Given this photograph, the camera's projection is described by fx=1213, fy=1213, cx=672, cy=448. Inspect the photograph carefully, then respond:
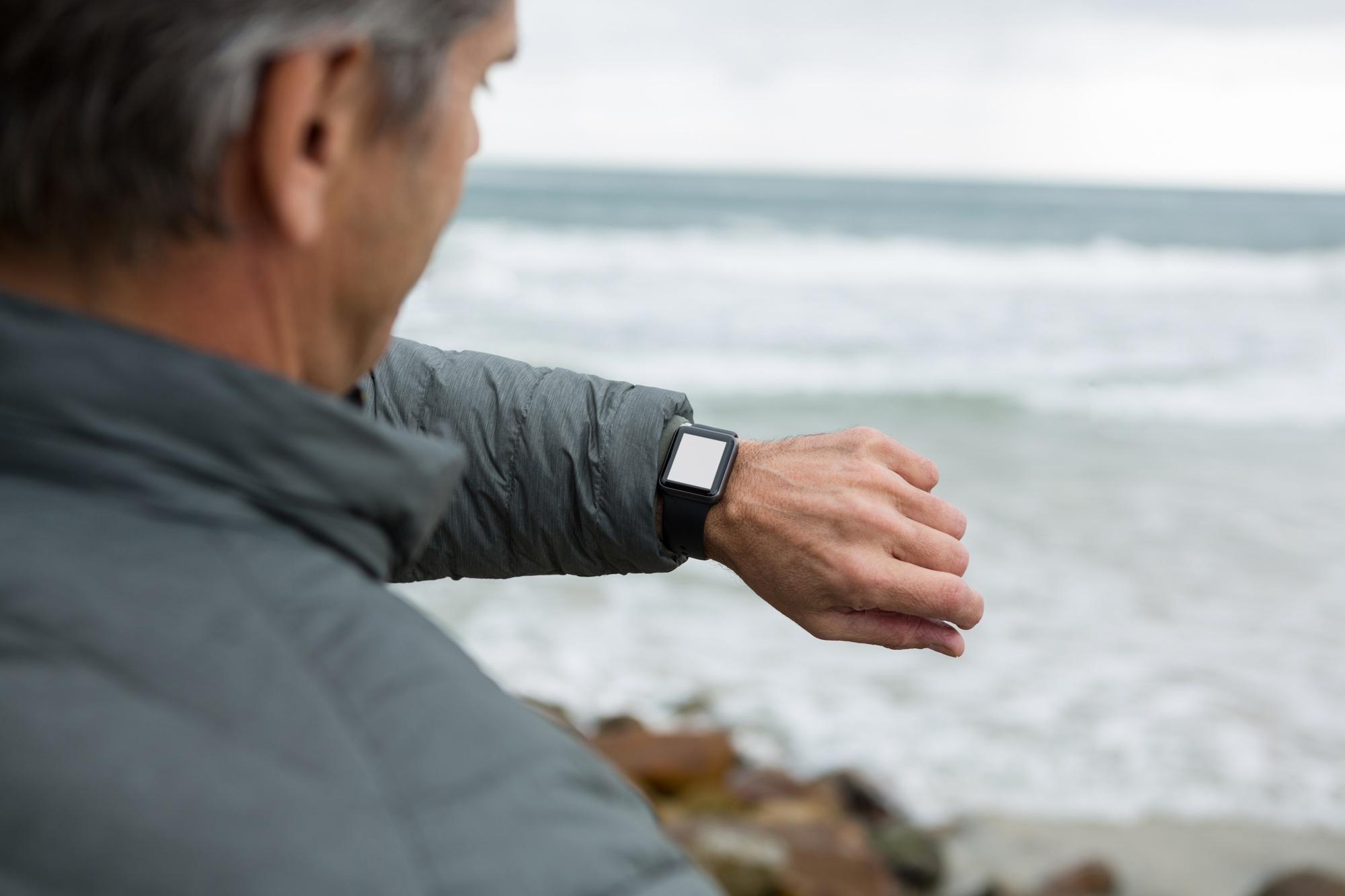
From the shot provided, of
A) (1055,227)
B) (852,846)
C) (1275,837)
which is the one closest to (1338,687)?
(1275,837)

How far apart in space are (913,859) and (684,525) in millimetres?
2949

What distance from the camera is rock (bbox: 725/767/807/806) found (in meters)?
4.34

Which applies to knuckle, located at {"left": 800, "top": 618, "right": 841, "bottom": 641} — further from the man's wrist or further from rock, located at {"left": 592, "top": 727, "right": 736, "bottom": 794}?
rock, located at {"left": 592, "top": 727, "right": 736, "bottom": 794}

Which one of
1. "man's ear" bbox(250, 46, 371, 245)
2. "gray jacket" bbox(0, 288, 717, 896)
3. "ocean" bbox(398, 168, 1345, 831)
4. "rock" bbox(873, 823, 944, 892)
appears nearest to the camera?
"gray jacket" bbox(0, 288, 717, 896)

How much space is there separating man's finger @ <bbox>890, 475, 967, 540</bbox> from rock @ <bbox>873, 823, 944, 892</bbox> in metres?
2.89

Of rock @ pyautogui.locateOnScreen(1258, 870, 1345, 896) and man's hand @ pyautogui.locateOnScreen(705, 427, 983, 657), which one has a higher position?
man's hand @ pyautogui.locateOnScreen(705, 427, 983, 657)

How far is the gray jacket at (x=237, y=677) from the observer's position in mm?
560

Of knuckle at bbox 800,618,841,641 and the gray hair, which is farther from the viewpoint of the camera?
knuckle at bbox 800,618,841,641

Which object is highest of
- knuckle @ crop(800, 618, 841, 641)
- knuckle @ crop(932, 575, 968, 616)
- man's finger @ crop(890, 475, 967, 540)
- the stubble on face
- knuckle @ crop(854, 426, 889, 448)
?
the stubble on face

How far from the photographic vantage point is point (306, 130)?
699 millimetres

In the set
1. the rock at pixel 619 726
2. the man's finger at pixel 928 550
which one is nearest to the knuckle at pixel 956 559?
the man's finger at pixel 928 550

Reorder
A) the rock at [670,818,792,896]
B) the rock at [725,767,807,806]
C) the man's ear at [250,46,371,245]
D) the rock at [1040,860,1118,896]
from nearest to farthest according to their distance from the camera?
1. the man's ear at [250,46,371,245]
2. the rock at [670,818,792,896]
3. the rock at [1040,860,1118,896]
4. the rock at [725,767,807,806]

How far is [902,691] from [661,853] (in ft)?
15.0

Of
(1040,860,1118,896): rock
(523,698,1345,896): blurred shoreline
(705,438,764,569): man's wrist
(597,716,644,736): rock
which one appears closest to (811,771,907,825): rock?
(523,698,1345,896): blurred shoreline
